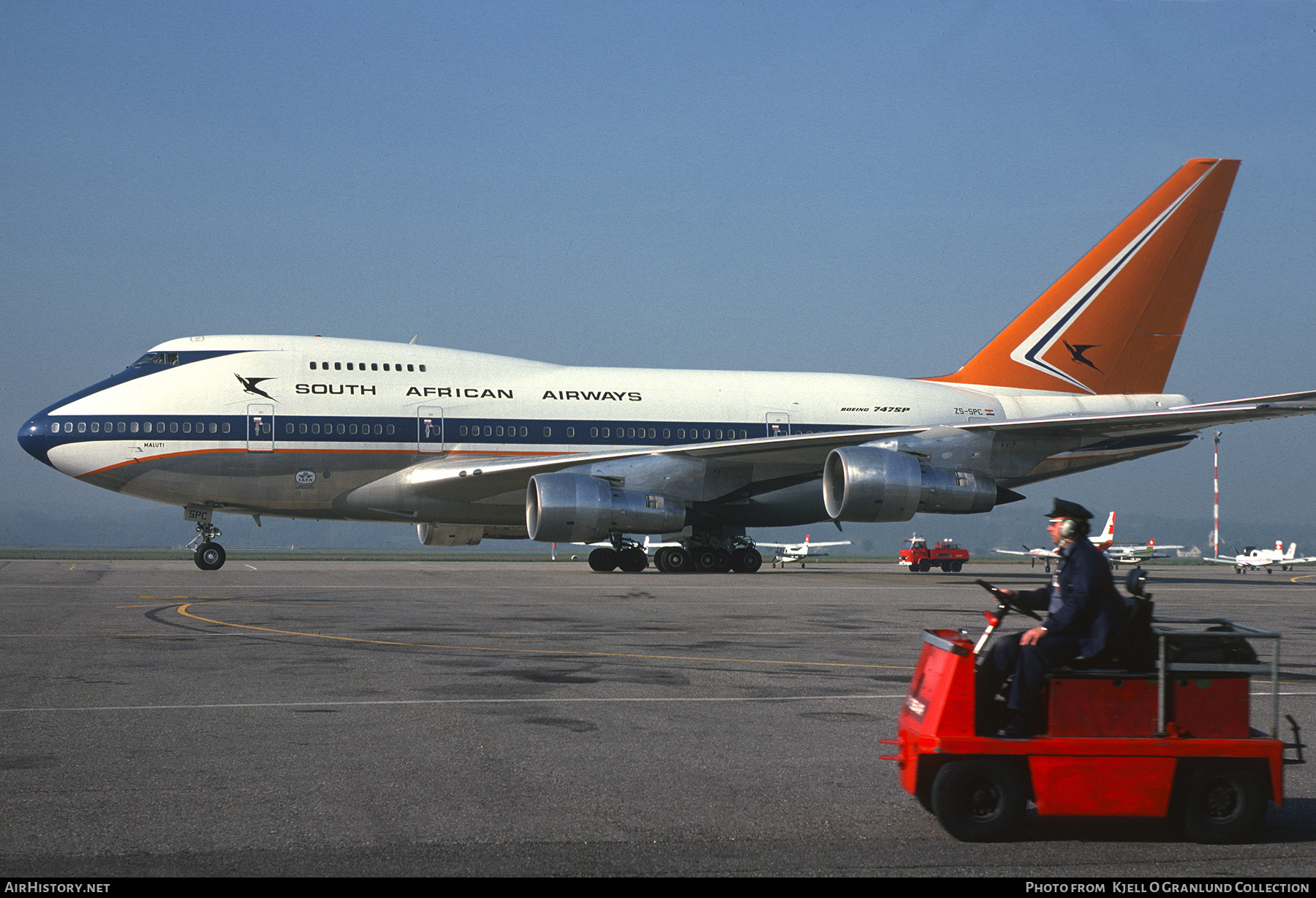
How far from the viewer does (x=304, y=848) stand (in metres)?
4.89

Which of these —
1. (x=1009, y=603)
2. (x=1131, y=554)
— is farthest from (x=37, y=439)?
(x=1131, y=554)

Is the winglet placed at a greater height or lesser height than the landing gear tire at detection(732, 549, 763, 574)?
greater

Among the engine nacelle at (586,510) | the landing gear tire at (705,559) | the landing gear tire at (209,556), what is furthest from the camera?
the landing gear tire at (705,559)

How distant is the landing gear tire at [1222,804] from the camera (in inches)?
207

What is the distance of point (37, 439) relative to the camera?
2419 cm

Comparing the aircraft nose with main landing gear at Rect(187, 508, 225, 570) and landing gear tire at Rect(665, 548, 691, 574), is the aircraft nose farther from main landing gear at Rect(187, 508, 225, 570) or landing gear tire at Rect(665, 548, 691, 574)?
landing gear tire at Rect(665, 548, 691, 574)

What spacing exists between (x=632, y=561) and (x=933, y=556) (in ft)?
78.2

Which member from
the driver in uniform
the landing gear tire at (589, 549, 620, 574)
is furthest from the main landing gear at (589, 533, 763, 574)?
the driver in uniform

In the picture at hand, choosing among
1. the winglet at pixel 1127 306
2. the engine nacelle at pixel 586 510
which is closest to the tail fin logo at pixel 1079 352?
the winglet at pixel 1127 306

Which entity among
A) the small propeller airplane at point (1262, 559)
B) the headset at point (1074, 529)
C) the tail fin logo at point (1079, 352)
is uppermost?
the tail fin logo at point (1079, 352)

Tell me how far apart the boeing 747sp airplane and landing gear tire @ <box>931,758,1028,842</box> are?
1788cm

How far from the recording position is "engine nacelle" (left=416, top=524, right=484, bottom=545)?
2825 centimetres

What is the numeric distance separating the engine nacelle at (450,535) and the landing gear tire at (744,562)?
6576 mm

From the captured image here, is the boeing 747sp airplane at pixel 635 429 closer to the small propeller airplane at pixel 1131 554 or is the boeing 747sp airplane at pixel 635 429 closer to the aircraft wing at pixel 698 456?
the aircraft wing at pixel 698 456
